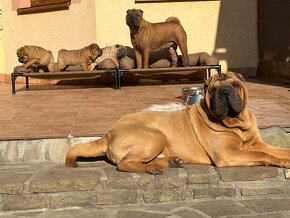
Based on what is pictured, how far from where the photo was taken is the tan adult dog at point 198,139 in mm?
3674

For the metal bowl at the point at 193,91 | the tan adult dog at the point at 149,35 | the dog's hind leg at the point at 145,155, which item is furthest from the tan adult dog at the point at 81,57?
the dog's hind leg at the point at 145,155

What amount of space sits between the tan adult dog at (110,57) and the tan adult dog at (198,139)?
5195mm

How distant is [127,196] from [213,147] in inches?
33.7

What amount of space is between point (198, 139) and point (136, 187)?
28.4 inches

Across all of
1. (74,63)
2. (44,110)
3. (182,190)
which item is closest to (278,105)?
(182,190)

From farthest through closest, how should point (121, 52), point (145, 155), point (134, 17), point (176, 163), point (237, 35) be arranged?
1. point (237, 35)
2. point (121, 52)
3. point (134, 17)
4. point (176, 163)
5. point (145, 155)

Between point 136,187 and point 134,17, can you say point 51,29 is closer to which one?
point 134,17

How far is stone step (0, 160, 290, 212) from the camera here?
3.55 m

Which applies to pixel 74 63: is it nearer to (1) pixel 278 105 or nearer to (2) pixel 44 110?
(2) pixel 44 110

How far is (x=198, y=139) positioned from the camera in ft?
12.7

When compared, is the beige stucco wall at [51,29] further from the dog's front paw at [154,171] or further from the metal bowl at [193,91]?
the dog's front paw at [154,171]

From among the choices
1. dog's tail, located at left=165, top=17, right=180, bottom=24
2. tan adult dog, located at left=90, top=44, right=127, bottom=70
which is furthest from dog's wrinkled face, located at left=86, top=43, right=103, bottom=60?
dog's tail, located at left=165, top=17, right=180, bottom=24

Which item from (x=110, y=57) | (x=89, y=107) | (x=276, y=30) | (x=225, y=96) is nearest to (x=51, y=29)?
(x=110, y=57)

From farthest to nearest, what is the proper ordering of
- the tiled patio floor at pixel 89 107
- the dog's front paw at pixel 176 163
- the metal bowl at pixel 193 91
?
1. the metal bowl at pixel 193 91
2. the tiled patio floor at pixel 89 107
3. the dog's front paw at pixel 176 163
